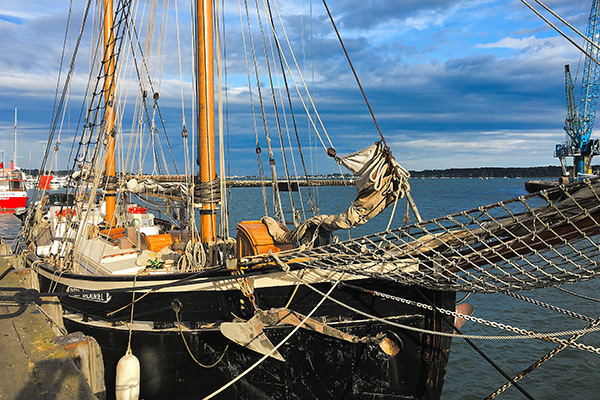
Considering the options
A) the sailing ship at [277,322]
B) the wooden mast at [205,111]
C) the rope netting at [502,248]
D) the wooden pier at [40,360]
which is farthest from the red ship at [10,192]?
the rope netting at [502,248]

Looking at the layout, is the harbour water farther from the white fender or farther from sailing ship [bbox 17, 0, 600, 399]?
the white fender

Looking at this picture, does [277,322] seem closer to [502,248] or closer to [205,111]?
[502,248]

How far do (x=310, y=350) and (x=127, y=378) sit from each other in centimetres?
249

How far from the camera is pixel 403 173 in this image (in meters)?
5.21

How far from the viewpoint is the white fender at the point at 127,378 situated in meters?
5.73

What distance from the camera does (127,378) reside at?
573cm

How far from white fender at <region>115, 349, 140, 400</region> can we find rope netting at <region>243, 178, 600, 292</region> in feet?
6.66

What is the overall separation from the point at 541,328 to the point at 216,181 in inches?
401

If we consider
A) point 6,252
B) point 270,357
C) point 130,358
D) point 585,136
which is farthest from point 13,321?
point 585,136

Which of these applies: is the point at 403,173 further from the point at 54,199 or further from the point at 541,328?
the point at 54,199

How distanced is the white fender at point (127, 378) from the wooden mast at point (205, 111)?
2.73 m

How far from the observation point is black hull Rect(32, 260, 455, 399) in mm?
6016

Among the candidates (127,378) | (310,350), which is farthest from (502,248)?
(127,378)

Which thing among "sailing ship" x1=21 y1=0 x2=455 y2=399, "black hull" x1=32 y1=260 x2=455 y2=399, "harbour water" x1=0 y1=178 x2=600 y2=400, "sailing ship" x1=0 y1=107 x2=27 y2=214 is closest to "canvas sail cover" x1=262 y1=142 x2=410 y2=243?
"sailing ship" x1=21 y1=0 x2=455 y2=399
